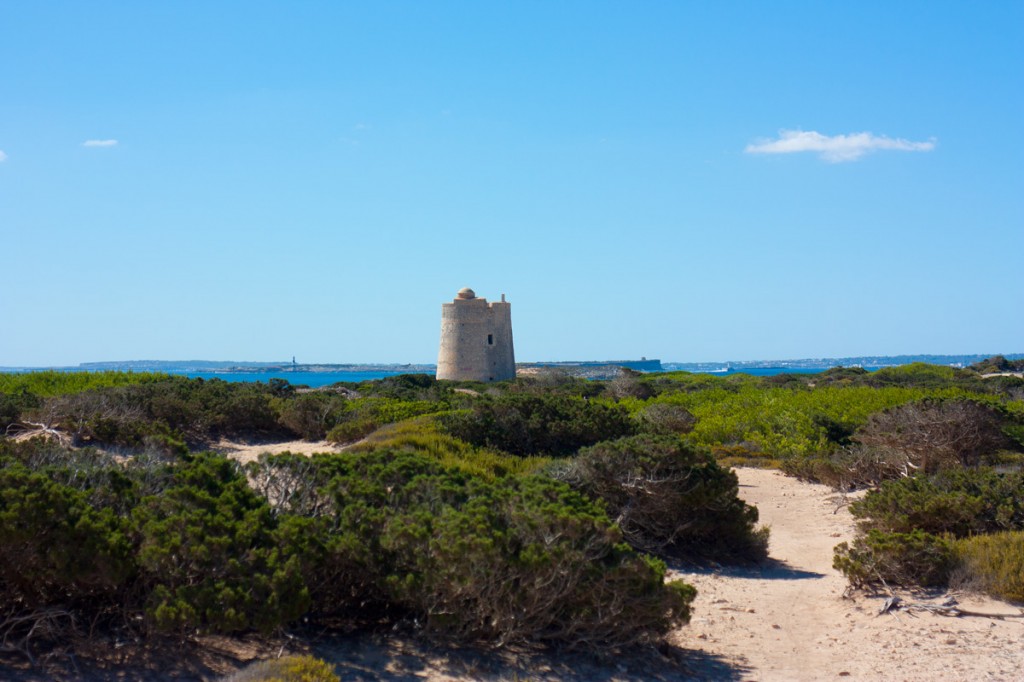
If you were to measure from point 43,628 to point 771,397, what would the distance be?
19424 mm

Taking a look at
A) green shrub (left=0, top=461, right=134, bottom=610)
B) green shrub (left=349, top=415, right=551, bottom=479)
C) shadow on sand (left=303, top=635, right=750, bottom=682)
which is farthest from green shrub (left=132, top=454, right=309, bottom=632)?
green shrub (left=349, top=415, right=551, bottom=479)

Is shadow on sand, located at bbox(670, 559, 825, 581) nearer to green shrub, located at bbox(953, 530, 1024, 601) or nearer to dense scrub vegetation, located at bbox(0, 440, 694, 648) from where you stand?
green shrub, located at bbox(953, 530, 1024, 601)

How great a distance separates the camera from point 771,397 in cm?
2184

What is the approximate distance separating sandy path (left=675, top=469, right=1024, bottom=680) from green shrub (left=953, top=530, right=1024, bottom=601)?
14cm

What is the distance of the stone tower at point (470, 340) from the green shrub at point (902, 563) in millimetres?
30663

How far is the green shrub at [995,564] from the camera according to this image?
699 centimetres

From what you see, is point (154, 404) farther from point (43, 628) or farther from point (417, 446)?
point (43, 628)

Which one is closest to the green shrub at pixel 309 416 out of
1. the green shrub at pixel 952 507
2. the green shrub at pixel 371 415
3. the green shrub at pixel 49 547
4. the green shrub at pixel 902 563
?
the green shrub at pixel 371 415

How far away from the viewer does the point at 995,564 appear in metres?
7.18

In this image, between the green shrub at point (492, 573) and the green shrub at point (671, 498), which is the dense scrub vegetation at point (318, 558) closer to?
the green shrub at point (492, 573)

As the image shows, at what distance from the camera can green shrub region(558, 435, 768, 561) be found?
28.5ft

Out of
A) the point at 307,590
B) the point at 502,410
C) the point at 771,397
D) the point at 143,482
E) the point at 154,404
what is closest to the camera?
the point at 307,590

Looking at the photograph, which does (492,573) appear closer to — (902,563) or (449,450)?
(902,563)

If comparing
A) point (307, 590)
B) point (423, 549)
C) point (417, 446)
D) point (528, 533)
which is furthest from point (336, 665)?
point (417, 446)
